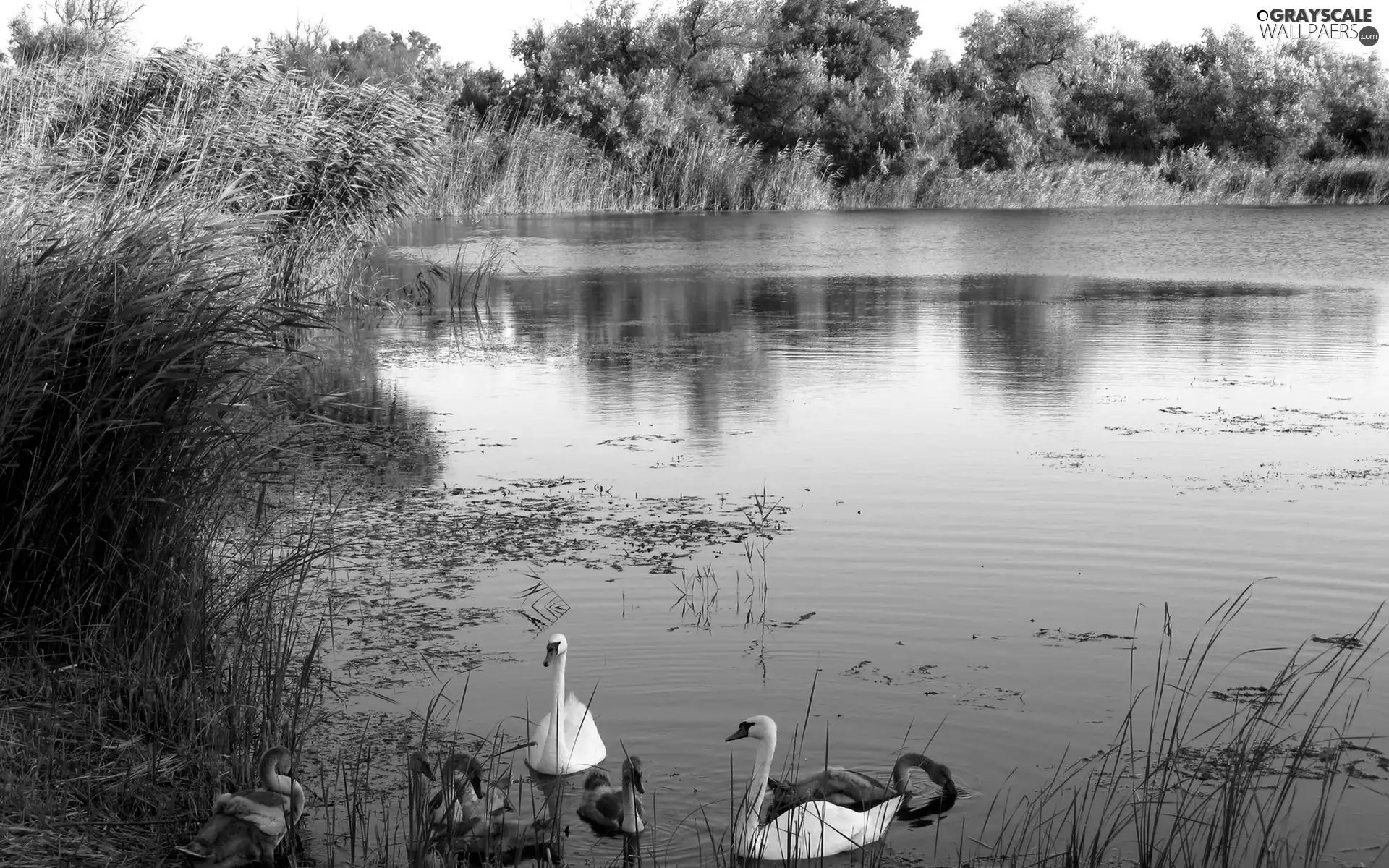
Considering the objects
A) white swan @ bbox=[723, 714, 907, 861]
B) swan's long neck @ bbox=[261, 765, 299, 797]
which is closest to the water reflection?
white swan @ bbox=[723, 714, 907, 861]

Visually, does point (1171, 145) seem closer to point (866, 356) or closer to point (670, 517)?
point (866, 356)

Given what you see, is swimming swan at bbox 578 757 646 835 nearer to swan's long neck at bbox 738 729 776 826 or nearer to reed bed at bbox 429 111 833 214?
swan's long neck at bbox 738 729 776 826

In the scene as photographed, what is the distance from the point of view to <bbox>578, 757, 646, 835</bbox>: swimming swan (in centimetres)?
451

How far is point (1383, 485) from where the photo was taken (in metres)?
9.20

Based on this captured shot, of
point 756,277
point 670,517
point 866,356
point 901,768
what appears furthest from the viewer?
point 756,277

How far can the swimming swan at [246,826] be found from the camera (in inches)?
165

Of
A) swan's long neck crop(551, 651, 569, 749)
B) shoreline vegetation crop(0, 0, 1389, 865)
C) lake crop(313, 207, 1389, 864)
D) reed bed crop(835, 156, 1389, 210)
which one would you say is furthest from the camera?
reed bed crop(835, 156, 1389, 210)

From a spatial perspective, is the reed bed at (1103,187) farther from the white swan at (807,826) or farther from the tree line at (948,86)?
the white swan at (807,826)

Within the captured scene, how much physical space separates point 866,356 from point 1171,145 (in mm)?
48561

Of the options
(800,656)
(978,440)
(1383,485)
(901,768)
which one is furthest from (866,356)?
(901,768)

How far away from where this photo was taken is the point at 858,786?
479cm

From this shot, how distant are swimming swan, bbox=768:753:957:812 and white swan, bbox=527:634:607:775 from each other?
71cm

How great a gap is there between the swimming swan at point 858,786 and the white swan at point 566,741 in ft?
2.33

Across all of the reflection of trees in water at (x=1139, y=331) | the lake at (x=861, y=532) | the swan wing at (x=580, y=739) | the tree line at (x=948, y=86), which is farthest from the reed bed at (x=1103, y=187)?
the swan wing at (x=580, y=739)
